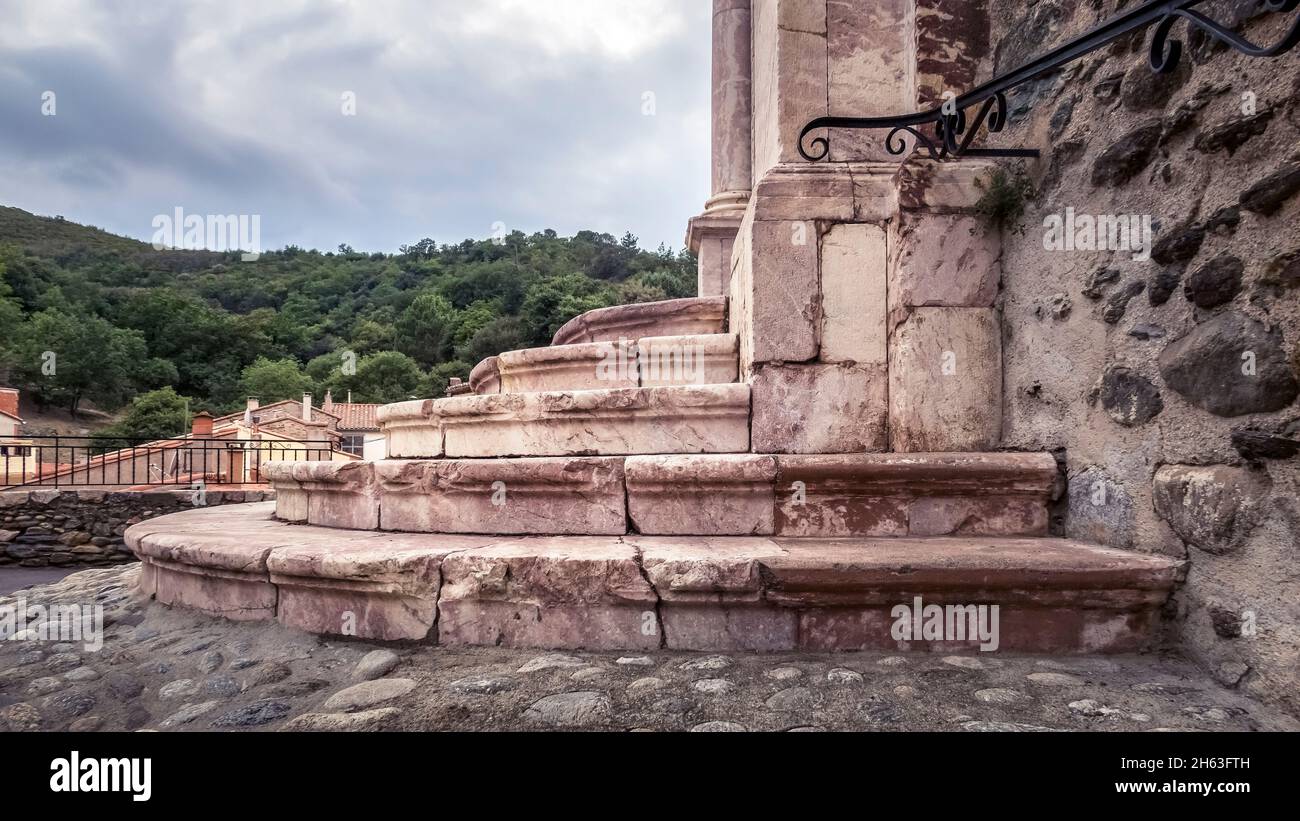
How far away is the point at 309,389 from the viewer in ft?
140

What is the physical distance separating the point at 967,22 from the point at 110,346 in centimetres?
4985

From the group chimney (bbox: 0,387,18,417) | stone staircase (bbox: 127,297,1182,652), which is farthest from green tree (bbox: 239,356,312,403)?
stone staircase (bbox: 127,297,1182,652)

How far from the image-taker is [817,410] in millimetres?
2703

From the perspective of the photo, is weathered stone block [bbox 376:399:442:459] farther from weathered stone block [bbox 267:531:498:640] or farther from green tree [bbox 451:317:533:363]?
green tree [bbox 451:317:533:363]

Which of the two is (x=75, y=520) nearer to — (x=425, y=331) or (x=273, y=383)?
(x=425, y=331)

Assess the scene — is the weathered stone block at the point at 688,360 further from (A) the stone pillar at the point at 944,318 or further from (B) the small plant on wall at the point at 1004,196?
(B) the small plant on wall at the point at 1004,196

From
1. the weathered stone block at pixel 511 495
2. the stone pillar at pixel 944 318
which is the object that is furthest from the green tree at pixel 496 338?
the stone pillar at pixel 944 318

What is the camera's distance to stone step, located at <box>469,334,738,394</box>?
3326 mm

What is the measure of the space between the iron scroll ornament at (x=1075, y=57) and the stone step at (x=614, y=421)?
4.02 feet

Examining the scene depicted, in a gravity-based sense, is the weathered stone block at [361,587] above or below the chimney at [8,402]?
below

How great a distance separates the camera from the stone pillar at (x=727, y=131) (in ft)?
18.3

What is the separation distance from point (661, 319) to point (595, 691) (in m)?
3.02

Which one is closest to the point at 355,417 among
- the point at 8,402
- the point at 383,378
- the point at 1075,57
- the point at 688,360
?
the point at 8,402

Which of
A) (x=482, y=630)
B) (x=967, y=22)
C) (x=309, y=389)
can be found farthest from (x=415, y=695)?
(x=309, y=389)
